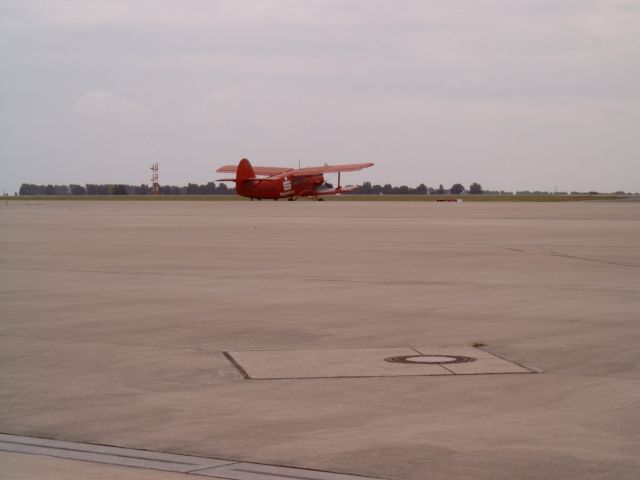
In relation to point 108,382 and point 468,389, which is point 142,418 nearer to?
point 108,382

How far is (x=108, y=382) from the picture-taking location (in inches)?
390

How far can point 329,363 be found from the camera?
10977mm

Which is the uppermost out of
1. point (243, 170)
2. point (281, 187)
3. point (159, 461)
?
point (243, 170)

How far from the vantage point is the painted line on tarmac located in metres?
6.94

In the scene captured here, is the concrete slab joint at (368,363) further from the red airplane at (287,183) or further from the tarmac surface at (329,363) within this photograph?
the red airplane at (287,183)

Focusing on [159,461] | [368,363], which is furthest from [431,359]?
[159,461]

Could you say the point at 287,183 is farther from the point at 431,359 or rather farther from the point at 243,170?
the point at 431,359

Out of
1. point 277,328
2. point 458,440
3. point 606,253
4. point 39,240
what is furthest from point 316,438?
point 39,240

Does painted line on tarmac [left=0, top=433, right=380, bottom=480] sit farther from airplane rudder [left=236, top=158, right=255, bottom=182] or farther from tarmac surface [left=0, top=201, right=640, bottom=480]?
airplane rudder [left=236, top=158, right=255, bottom=182]

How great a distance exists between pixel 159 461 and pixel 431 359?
4.52 metres

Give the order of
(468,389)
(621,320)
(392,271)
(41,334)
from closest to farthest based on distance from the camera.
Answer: (468,389) < (41,334) < (621,320) < (392,271)

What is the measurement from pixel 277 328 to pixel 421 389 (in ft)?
13.7

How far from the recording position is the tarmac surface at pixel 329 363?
7.56m

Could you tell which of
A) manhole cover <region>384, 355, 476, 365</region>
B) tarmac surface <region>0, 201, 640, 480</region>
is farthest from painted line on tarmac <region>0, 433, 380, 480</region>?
manhole cover <region>384, 355, 476, 365</region>
